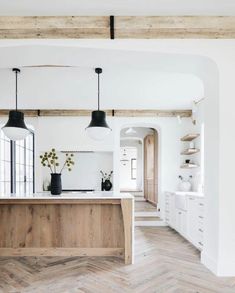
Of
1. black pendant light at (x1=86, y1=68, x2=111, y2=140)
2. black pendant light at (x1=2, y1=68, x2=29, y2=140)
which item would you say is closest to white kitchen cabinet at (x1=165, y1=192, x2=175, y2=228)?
black pendant light at (x1=86, y1=68, x2=111, y2=140)

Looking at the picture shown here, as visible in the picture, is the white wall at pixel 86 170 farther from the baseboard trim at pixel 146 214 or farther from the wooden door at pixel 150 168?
the wooden door at pixel 150 168

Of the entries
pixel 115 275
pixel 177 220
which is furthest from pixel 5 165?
pixel 115 275

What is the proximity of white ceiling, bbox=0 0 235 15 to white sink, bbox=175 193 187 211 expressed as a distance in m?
3.35

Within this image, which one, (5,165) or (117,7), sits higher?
(117,7)

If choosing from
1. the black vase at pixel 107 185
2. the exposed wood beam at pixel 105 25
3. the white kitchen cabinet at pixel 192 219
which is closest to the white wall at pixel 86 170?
the black vase at pixel 107 185

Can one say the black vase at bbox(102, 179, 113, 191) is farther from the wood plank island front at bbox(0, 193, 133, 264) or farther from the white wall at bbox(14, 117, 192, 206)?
the wood plank island front at bbox(0, 193, 133, 264)

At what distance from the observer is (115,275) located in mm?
3424

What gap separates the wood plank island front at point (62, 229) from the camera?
4211 mm

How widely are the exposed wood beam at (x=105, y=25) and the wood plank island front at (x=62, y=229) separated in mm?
2196

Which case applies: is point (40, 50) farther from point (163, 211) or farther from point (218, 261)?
point (163, 211)

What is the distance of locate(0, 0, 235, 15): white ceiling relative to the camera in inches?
113

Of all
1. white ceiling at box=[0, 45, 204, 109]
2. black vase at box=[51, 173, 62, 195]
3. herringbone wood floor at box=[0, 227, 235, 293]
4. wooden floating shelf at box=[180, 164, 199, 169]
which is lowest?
herringbone wood floor at box=[0, 227, 235, 293]

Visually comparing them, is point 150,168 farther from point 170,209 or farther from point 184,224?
point 184,224

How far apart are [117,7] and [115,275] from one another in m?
2.93
